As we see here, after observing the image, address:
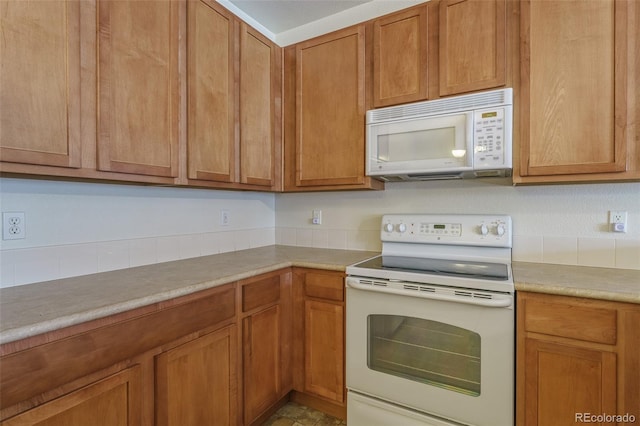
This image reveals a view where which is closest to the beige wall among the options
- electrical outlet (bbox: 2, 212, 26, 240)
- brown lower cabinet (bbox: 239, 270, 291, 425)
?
brown lower cabinet (bbox: 239, 270, 291, 425)

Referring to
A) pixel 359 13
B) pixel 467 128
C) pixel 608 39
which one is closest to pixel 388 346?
pixel 467 128

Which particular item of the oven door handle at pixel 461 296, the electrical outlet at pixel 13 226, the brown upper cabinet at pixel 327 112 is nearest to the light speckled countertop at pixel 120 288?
the electrical outlet at pixel 13 226

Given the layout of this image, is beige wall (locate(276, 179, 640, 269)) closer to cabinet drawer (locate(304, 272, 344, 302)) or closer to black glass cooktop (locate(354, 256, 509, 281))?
black glass cooktop (locate(354, 256, 509, 281))

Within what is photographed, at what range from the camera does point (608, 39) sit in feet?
4.65

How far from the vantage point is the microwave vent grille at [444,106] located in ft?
5.26

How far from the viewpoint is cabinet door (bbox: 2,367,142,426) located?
91 cm

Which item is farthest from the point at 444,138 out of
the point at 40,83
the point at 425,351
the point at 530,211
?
the point at 40,83

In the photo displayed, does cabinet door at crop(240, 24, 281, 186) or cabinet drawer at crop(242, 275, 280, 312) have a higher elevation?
cabinet door at crop(240, 24, 281, 186)

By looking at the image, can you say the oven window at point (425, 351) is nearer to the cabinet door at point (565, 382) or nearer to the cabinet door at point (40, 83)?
the cabinet door at point (565, 382)

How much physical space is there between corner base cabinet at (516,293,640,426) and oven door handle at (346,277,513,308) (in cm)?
8

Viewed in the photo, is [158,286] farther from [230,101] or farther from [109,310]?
[230,101]

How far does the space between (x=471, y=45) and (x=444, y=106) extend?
0.33 metres

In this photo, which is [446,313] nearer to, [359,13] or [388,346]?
[388,346]

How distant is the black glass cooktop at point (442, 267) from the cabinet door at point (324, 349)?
0.35 m
